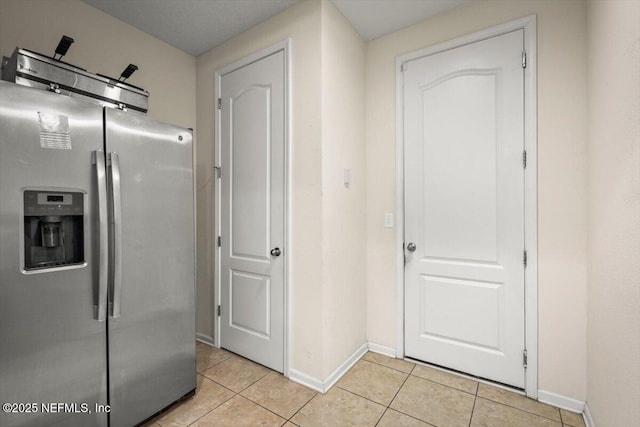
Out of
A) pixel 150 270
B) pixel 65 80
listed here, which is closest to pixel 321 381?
pixel 150 270

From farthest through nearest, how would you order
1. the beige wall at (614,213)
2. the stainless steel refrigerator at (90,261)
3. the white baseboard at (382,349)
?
the white baseboard at (382,349)
the stainless steel refrigerator at (90,261)
the beige wall at (614,213)

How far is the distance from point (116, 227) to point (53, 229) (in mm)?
234

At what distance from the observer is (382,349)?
8.03 feet

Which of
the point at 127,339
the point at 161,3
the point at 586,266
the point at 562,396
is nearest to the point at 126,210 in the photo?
the point at 127,339

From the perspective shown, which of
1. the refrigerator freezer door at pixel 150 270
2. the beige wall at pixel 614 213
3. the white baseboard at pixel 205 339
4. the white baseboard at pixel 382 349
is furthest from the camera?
the white baseboard at pixel 205 339

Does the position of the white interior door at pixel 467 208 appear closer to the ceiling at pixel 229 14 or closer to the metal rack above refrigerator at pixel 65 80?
the ceiling at pixel 229 14

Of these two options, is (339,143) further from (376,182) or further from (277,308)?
(277,308)

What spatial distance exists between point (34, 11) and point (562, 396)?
410cm

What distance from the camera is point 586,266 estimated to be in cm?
171

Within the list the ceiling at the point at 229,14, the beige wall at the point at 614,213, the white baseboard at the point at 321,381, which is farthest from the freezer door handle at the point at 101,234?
the beige wall at the point at 614,213

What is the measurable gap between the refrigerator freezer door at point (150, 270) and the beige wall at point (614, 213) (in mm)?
2140

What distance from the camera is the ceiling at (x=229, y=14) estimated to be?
206 cm

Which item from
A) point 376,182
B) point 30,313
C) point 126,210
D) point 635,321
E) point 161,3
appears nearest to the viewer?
point 635,321

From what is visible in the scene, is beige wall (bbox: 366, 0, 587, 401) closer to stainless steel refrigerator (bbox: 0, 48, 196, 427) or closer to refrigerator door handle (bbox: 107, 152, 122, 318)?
stainless steel refrigerator (bbox: 0, 48, 196, 427)
